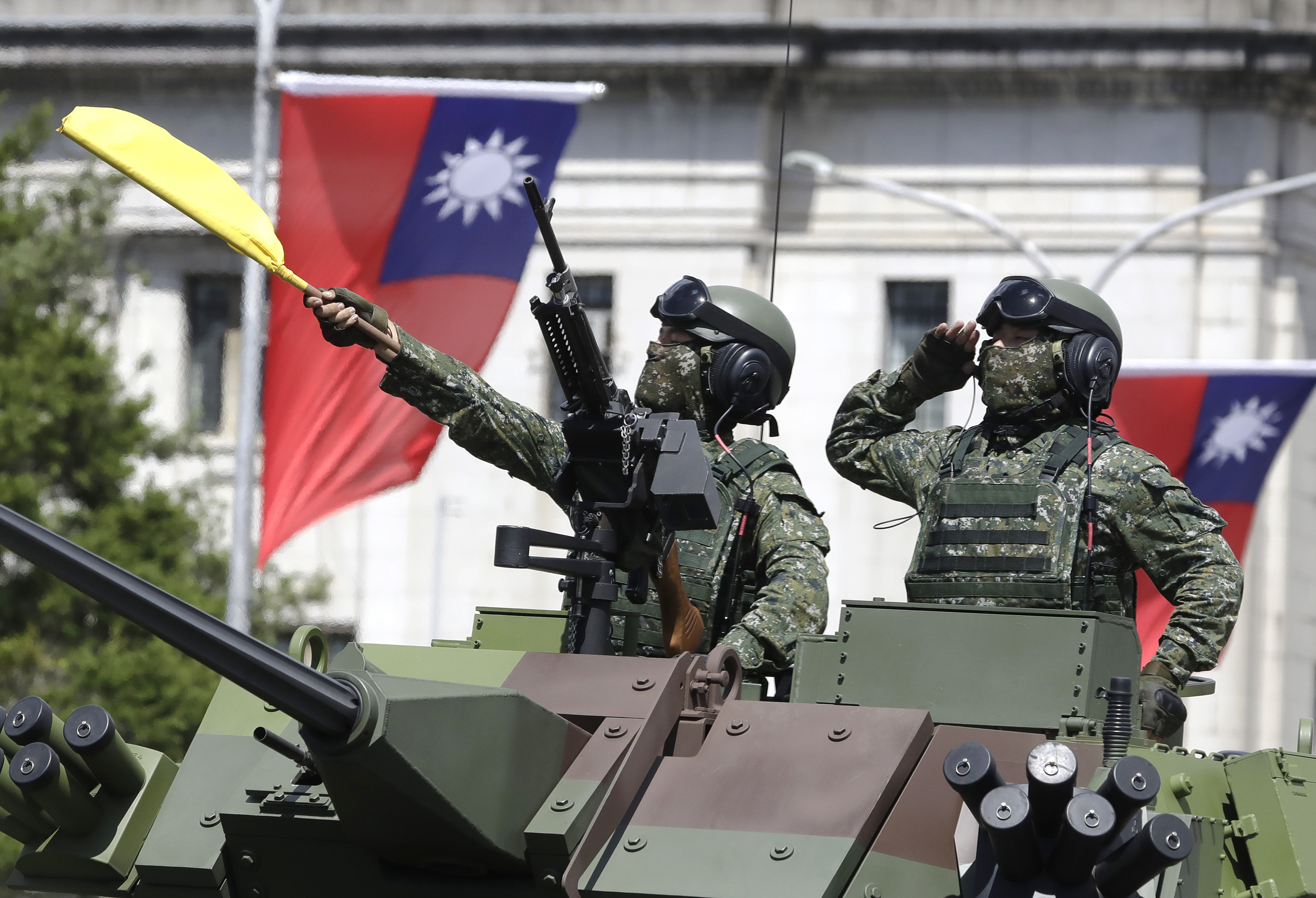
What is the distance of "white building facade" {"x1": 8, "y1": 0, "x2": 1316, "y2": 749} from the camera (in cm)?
2667

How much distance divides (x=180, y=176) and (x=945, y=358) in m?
3.18

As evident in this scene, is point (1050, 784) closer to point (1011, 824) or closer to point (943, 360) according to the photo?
point (1011, 824)

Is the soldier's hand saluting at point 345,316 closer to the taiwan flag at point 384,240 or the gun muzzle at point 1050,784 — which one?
the gun muzzle at point 1050,784

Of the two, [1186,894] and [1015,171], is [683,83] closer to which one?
[1015,171]

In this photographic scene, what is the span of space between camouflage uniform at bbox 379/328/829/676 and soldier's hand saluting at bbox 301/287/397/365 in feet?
0.78

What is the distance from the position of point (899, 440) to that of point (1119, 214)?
19380 mm

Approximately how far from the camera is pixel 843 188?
91.3 ft

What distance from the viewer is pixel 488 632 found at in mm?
7914

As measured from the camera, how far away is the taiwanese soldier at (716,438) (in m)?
7.38

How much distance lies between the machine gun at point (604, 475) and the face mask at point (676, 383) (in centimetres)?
124

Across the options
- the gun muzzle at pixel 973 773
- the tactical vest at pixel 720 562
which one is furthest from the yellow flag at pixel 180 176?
the gun muzzle at pixel 973 773

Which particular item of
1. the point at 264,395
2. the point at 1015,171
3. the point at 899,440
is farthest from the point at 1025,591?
the point at 1015,171

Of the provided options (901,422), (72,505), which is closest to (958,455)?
(901,422)

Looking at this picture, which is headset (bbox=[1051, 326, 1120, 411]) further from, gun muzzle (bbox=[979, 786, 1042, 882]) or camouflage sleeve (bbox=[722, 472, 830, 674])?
gun muzzle (bbox=[979, 786, 1042, 882])
